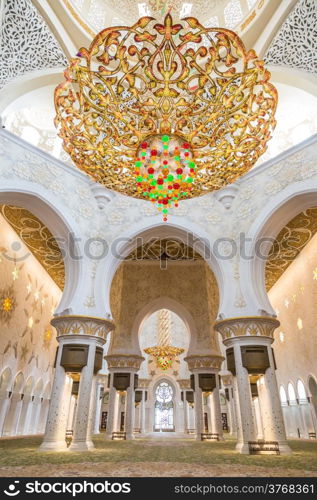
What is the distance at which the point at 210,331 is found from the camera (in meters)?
10.3

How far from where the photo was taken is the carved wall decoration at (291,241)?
822 cm

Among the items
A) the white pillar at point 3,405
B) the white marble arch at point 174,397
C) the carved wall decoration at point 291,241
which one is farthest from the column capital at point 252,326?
the white marble arch at point 174,397

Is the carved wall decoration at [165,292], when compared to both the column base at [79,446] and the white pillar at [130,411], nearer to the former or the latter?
the white pillar at [130,411]

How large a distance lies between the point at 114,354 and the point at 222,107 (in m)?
8.11

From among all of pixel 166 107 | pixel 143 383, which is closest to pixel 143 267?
pixel 166 107

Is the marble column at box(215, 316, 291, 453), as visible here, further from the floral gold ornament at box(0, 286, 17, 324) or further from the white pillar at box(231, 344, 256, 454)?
the floral gold ornament at box(0, 286, 17, 324)

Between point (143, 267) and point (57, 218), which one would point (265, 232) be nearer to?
point (57, 218)

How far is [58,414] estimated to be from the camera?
20.0 feet

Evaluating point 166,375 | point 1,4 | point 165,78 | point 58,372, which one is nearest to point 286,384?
point 166,375

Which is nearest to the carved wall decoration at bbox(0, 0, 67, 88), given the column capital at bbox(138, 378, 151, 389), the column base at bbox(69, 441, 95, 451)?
the column base at bbox(69, 441, 95, 451)

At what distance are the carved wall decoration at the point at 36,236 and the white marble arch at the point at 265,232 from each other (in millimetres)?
5391

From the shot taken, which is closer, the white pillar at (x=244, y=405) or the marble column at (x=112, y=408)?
the white pillar at (x=244, y=405)
